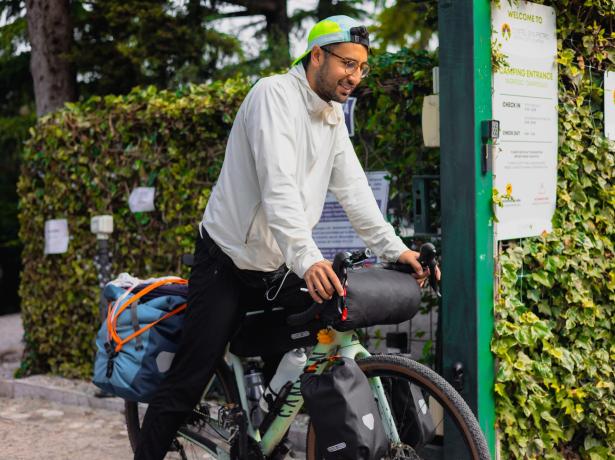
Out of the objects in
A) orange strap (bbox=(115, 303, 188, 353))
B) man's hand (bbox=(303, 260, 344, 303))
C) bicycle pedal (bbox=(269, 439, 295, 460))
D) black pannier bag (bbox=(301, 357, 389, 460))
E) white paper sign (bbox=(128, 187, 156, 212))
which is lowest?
bicycle pedal (bbox=(269, 439, 295, 460))

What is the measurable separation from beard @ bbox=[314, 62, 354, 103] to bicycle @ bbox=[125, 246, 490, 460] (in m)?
0.64

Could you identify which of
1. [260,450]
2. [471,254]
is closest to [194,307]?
[260,450]

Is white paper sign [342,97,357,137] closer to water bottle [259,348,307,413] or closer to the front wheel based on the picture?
water bottle [259,348,307,413]

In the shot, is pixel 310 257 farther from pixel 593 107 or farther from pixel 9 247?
pixel 9 247

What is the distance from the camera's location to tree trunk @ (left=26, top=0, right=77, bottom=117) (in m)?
10.8

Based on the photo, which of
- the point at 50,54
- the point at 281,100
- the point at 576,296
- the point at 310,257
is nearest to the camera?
the point at 310,257

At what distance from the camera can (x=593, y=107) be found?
4.55m

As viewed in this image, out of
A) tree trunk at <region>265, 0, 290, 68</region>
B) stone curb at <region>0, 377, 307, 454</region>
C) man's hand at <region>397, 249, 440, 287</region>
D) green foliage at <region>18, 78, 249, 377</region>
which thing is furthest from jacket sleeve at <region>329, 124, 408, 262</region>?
tree trunk at <region>265, 0, 290, 68</region>

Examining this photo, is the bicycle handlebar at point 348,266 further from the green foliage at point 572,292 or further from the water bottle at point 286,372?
the green foliage at point 572,292

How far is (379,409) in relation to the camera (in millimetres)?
3092

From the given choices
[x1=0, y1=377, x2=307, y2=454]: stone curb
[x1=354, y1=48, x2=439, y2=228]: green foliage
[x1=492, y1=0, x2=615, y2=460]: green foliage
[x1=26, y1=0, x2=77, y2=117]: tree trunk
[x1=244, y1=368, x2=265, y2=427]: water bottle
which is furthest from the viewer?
[x1=26, y1=0, x2=77, y2=117]: tree trunk

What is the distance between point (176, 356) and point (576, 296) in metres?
2.16

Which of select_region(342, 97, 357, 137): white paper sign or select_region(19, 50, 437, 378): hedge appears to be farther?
select_region(19, 50, 437, 378): hedge

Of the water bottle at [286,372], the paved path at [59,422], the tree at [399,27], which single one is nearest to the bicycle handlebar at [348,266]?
the water bottle at [286,372]
